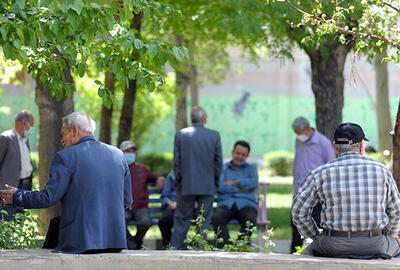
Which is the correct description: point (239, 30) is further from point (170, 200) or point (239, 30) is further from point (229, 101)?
point (229, 101)

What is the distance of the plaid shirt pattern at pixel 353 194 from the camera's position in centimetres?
721

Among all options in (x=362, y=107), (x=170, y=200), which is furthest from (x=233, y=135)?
(x=170, y=200)

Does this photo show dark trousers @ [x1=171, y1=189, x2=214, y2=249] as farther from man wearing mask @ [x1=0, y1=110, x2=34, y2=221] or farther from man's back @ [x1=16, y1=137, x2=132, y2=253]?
man's back @ [x1=16, y1=137, x2=132, y2=253]

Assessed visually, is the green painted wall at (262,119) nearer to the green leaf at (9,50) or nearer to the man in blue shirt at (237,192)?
the man in blue shirt at (237,192)

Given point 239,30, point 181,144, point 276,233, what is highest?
point 239,30

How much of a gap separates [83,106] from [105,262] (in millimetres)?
24375

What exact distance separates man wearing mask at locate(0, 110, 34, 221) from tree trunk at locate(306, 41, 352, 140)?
469cm

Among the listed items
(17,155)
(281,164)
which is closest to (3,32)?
(17,155)

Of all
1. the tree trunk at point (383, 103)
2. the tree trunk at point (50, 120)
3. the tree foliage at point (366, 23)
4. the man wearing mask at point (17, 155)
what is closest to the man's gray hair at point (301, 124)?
the tree foliage at point (366, 23)

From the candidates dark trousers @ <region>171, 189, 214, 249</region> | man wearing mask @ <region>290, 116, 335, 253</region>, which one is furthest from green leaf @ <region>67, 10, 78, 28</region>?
man wearing mask @ <region>290, 116, 335, 253</region>

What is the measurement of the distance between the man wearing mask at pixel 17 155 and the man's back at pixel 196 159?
1.93 meters

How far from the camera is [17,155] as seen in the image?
12750 millimetres

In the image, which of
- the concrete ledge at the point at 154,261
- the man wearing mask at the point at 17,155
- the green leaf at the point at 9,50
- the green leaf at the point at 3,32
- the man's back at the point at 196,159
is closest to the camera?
the green leaf at the point at 3,32

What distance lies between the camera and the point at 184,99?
27719mm
